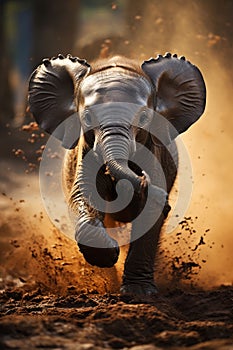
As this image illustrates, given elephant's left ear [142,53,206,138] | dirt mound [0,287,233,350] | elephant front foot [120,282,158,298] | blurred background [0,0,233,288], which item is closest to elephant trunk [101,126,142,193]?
dirt mound [0,287,233,350]

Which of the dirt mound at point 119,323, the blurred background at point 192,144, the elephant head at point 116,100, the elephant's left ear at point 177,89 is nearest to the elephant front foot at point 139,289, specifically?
the dirt mound at point 119,323

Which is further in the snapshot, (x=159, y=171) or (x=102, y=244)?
(x=159, y=171)

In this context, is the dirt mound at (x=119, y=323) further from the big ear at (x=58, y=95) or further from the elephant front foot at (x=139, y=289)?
the big ear at (x=58, y=95)

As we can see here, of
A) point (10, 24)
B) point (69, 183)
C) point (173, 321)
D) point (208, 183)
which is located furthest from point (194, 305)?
point (10, 24)

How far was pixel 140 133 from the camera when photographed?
8648mm

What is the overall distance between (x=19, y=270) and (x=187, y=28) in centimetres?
504

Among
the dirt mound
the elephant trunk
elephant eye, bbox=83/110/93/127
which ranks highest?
elephant eye, bbox=83/110/93/127

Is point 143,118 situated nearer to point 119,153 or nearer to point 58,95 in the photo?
point 119,153

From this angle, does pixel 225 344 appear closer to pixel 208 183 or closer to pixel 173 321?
pixel 173 321

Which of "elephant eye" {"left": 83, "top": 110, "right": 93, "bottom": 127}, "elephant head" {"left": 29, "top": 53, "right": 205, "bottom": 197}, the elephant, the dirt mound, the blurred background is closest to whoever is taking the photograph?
the dirt mound

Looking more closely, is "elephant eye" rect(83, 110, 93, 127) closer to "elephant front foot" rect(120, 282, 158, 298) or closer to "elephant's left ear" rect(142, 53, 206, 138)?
"elephant's left ear" rect(142, 53, 206, 138)

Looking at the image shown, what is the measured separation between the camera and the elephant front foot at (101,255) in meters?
7.99

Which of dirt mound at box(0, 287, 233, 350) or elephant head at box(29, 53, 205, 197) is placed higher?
elephant head at box(29, 53, 205, 197)

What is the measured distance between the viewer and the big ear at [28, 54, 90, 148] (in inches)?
369
